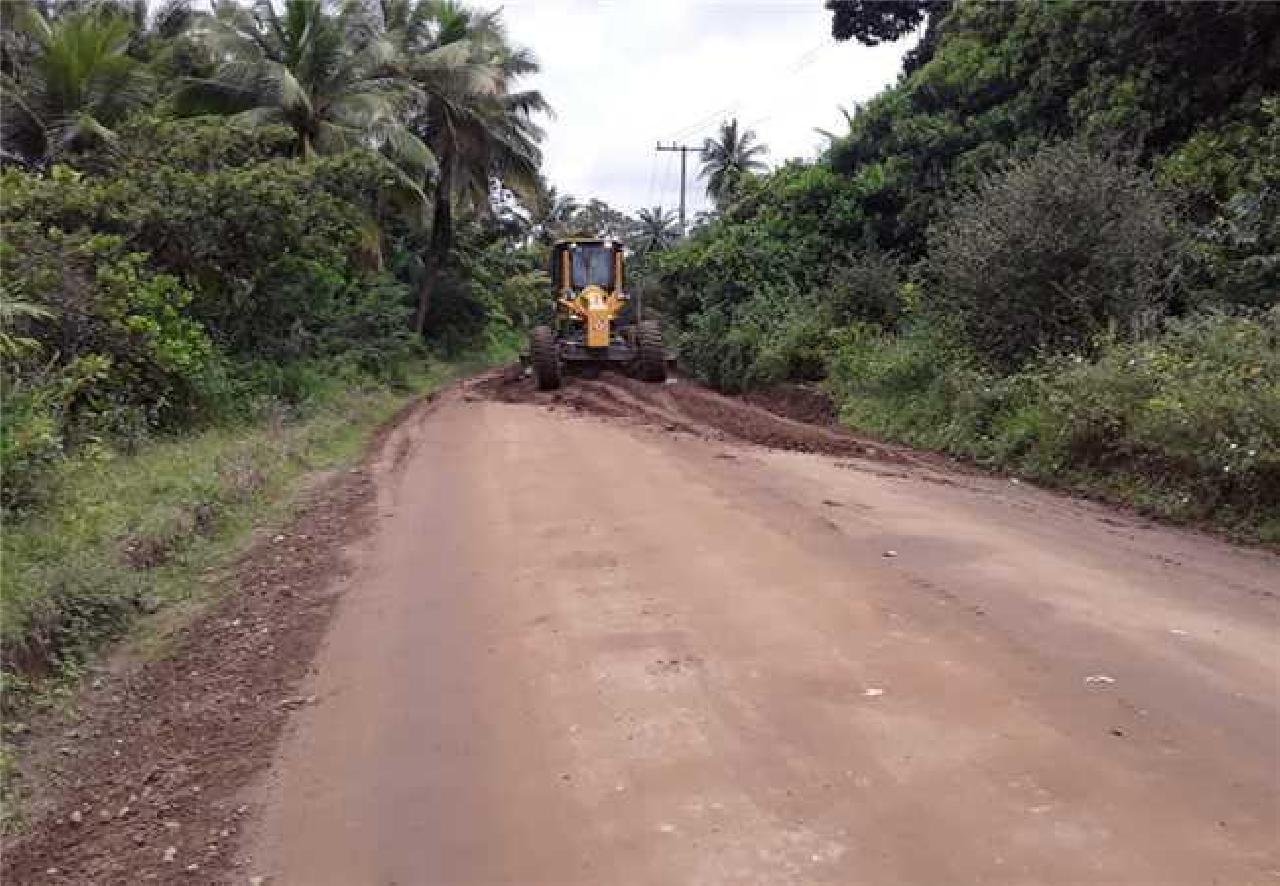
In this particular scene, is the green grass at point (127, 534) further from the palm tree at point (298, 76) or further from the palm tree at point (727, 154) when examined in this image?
the palm tree at point (727, 154)

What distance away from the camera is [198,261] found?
15859 millimetres

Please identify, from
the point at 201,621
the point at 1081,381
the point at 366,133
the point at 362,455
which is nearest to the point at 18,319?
the point at 362,455

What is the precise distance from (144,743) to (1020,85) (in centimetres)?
2059

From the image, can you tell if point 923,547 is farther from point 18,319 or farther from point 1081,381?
point 18,319

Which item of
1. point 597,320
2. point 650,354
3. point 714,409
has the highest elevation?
point 597,320

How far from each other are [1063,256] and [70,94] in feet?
50.4

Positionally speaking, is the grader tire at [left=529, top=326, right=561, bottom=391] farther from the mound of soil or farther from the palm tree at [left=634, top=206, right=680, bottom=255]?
the palm tree at [left=634, top=206, right=680, bottom=255]

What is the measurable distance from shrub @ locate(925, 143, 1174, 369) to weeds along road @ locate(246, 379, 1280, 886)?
5.50m

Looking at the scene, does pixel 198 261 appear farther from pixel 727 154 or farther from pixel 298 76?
pixel 727 154

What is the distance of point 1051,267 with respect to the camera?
13984mm

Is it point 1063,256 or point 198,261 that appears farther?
point 198,261

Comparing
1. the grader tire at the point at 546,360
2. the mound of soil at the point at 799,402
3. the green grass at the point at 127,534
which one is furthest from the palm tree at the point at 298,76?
the green grass at the point at 127,534

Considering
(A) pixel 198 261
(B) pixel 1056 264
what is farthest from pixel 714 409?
(A) pixel 198 261

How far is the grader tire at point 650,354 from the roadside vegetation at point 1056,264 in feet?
6.19
